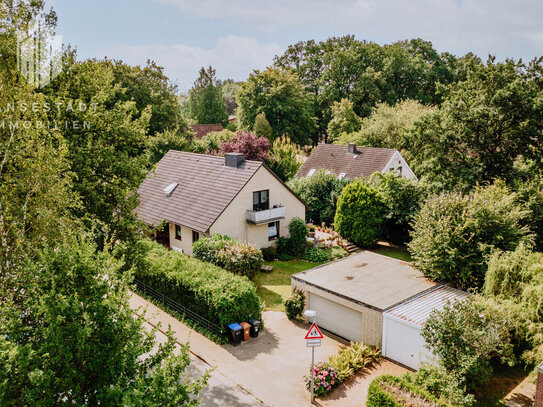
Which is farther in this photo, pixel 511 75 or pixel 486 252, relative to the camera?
pixel 511 75

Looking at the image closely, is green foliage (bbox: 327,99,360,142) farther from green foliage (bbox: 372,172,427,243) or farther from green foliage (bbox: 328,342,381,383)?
green foliage (bbox: 328,342,381,383)

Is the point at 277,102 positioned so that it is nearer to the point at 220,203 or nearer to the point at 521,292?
the point at 220,203

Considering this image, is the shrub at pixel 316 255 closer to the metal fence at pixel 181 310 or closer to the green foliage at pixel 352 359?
the green foliage at pixel 352 359

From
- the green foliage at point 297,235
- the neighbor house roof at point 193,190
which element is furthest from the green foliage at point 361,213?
the neighbor house roof at point 193,190

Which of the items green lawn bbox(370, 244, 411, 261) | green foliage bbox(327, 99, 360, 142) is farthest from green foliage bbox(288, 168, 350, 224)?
green foliage bbox(327, 99, 360, 142)

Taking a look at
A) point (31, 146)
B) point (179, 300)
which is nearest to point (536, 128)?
point (179, 300)

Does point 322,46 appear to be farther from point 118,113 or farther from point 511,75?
point 118,113

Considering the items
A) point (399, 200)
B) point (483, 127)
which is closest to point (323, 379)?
point (399, 200)
